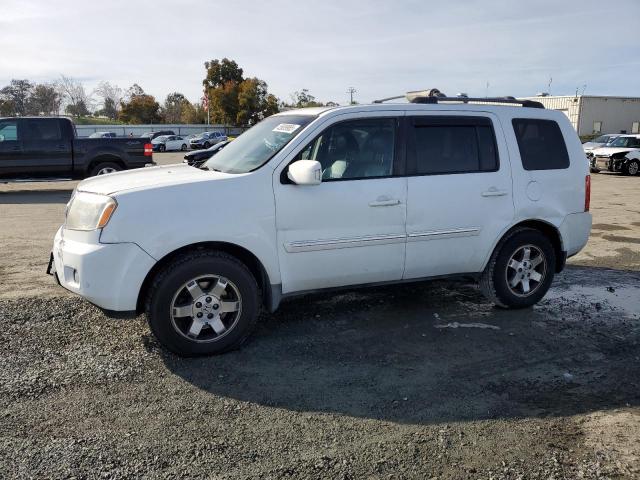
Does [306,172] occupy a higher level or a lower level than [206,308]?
higher

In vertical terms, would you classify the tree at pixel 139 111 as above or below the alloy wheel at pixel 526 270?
above

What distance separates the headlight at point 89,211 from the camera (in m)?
4.01

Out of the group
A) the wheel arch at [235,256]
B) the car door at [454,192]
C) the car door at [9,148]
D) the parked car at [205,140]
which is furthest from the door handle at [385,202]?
the parked car at [205,140]

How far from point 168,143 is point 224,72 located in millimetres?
25293

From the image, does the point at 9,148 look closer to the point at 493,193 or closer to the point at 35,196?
the point at 35,196

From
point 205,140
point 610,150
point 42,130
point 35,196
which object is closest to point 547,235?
point 42,130

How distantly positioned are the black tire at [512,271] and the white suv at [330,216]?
0.01m

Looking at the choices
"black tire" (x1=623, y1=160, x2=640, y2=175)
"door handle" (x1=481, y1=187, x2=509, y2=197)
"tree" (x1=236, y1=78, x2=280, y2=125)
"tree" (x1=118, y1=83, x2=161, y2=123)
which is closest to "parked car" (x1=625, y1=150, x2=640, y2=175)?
"black tire" (x1=623, y1=160, x2=640, y2=175)

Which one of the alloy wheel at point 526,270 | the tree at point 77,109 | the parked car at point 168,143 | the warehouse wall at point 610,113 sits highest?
the tree at point 77,109

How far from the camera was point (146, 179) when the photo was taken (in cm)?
448

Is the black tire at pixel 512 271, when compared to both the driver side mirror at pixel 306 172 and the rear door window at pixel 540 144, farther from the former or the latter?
the driver side mirror at pixel 306 172

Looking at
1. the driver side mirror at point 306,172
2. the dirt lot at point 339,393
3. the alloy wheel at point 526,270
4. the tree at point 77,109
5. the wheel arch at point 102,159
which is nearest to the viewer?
the dirt lot at point 339,393

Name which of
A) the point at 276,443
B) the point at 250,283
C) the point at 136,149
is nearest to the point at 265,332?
the point at 250,283

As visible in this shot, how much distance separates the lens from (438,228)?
4.93m
